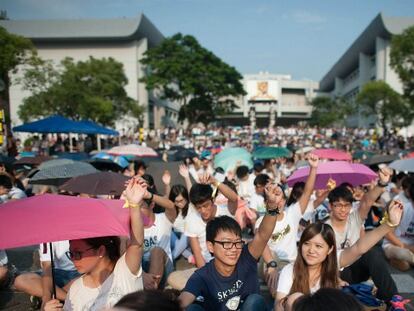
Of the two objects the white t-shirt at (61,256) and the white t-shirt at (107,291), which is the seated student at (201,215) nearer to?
the white t-shirt at (61,256)

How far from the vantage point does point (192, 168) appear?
9.31 meters

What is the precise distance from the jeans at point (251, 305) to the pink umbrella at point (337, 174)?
2.92m

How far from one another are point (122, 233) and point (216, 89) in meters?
37.9

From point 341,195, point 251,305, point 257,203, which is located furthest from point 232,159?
point 251,305

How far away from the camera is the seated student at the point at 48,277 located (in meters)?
3.27

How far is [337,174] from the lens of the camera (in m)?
5.77

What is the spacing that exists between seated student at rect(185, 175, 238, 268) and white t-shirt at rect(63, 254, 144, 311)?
5.99 feet

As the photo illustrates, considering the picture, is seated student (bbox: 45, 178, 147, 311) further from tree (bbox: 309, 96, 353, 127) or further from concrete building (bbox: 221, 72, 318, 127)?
concrete building (bbox: 221, 72, 318, 127)

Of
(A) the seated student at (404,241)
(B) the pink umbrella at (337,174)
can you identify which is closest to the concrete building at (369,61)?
(B) the pink umbrella at (337,174)

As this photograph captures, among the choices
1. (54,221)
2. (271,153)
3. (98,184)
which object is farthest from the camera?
(271,153)

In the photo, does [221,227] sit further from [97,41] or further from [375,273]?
[97,41]

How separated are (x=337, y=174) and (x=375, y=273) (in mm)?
2468

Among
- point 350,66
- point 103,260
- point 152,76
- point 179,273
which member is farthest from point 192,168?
point 350,66

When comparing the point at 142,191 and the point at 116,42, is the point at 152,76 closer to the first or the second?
the point at 116,42
